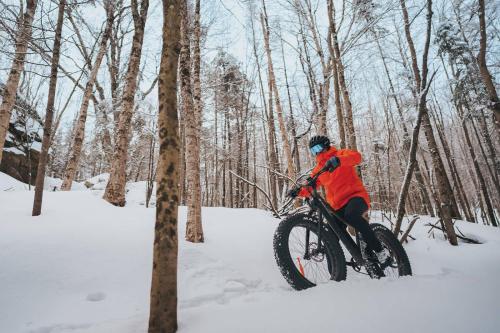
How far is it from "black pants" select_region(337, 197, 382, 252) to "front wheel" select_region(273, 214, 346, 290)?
34cm

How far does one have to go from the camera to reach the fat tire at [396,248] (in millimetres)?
3361

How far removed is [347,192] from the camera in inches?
125

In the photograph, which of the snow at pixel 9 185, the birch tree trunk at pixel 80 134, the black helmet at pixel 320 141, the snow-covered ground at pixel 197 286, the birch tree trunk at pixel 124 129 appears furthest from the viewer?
the snow at pixel 9 185

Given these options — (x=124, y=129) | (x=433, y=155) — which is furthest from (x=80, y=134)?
(x=433, y=155)

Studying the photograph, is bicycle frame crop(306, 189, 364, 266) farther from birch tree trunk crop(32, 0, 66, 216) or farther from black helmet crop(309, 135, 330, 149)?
birch tree trunk crop(32, 0, 66, 216)

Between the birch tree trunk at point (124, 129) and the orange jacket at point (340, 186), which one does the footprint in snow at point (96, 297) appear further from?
the birch tree trunk at point (124, 129)

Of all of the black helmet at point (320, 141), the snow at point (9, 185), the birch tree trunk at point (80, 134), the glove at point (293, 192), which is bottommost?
the glove at point (293, 192)

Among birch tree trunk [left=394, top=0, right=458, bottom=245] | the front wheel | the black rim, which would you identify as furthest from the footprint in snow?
birch tree trunk [left=394, top=0, right=458, bottom=245]

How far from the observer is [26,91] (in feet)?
45.0

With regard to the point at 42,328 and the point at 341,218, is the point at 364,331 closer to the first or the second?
the point at 341,218

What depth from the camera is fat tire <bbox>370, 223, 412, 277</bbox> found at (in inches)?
132

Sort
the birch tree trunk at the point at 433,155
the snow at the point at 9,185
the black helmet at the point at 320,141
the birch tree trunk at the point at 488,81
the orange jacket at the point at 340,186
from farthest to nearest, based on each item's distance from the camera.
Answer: the snow at the point at 9,185
the birch tree trunk at the point at 488,81
the birch tree trunk at the point at 433,155
the black helmet at the point at 320,141
the orange jacket at the point at 340,186

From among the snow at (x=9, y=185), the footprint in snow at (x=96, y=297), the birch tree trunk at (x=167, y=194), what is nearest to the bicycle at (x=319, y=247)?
the birch tree trunk at (x=167, y=194)

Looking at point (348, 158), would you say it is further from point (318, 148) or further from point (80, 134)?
point (80, 134)
